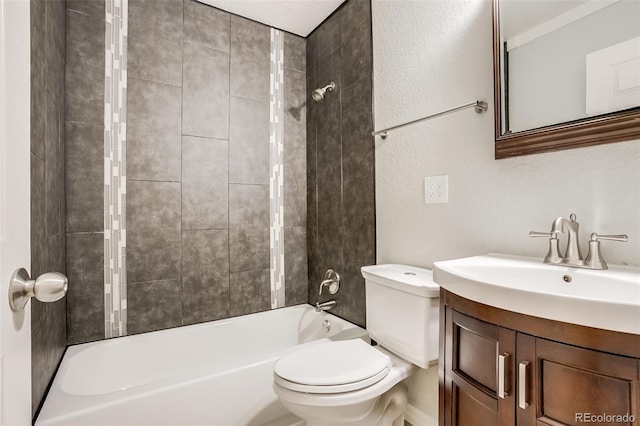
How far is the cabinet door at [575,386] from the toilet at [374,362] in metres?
0.51

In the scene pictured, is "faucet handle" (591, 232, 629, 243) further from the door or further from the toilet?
the door

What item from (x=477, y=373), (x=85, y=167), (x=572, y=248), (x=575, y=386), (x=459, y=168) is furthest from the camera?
(x=85, y=167)

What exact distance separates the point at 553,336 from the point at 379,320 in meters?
0.86

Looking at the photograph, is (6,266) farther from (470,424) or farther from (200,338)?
(200,338)

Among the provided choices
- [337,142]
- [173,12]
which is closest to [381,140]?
[337,142]

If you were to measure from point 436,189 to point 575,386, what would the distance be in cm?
97

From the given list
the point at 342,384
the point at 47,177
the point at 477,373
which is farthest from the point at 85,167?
the point at 477,373

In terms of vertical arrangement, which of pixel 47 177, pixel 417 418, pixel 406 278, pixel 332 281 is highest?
pixel 47 177

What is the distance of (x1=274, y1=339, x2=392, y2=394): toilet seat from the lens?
45.3 inches

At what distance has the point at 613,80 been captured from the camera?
95 cm

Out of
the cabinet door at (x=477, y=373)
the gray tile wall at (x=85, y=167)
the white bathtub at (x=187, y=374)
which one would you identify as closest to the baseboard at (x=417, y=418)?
the white bathtub at (x=187, y=374)

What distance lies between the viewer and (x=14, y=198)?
53 centimetres

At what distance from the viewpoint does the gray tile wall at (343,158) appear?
1900mm

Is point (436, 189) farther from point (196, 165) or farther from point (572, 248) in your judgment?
point (196, 165)
